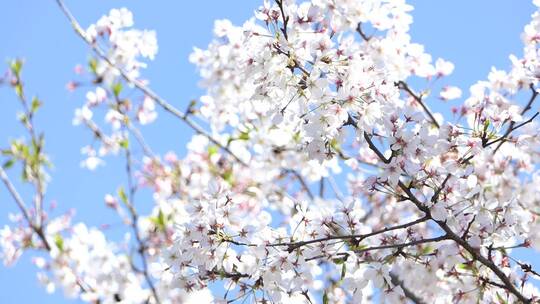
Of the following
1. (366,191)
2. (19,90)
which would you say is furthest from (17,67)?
(366,191)

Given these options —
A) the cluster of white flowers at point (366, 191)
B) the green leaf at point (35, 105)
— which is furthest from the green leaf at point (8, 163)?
the cluster of white flowers at point (366, 191)

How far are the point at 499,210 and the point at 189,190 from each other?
13.2ft

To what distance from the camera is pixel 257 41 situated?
9.27ft

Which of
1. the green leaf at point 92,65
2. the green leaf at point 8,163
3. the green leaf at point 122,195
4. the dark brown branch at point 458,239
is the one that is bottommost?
the dark brown branch at point 458,239

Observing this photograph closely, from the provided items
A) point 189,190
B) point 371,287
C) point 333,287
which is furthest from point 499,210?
point 189,190

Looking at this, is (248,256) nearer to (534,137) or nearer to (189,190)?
(534,137)

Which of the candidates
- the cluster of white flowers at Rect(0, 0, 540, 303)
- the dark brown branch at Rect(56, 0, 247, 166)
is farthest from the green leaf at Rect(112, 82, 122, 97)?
the cluster of white flowers at Rect(0, 0, 540, 303)

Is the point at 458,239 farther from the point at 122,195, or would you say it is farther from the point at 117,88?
the point at 117,88

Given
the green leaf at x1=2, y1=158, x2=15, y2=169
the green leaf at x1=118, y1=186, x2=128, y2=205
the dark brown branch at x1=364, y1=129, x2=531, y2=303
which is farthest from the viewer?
the green leaf at x1=2, y1=158, x2=15, y2=169

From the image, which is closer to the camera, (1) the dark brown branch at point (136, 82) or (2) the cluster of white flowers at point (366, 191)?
(2) the cluster of white flowers at point (366, 191)

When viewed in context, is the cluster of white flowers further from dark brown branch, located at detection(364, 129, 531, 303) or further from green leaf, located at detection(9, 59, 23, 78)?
green leaf, located at detection(9, 59, 23, 78)

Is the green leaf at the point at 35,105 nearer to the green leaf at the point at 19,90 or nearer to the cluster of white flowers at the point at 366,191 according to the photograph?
the green leaf at the point at 19,90

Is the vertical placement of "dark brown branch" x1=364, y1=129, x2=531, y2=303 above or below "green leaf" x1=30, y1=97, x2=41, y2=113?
below

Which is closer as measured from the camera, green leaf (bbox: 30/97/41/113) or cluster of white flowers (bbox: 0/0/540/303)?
cluster of white flowers (bbox: 0/0/540/303)
